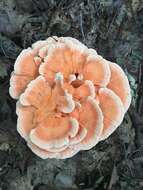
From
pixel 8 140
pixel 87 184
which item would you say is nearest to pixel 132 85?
pixel 87 184

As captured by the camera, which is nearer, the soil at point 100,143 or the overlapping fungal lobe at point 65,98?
the overlapping fungal lobe at point 65,98

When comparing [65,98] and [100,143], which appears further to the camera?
[100,143]

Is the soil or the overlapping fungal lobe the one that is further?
the soil

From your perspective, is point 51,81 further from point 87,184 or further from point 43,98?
point 87,184

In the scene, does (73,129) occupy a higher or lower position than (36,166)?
higher
